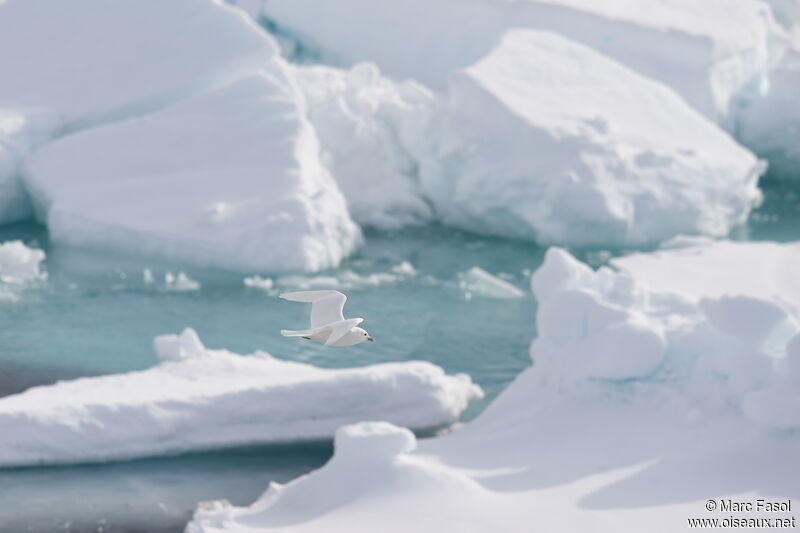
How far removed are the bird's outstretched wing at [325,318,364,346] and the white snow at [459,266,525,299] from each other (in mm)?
7865

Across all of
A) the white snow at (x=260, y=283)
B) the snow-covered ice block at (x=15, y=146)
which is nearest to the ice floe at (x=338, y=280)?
the white snow at (x=260, y=283)

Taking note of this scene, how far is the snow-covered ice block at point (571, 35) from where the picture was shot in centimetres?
1895

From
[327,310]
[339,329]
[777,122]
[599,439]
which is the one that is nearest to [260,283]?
[599,439]

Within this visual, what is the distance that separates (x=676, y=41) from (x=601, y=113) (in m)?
3.24

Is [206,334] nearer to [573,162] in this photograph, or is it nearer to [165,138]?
[165,138]

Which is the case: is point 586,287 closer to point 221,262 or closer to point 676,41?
point 221,262

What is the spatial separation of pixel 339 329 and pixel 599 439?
12.2 feet

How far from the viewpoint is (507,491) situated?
335 inches

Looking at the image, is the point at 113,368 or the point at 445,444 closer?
the point at 445,444

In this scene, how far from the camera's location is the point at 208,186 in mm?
14742

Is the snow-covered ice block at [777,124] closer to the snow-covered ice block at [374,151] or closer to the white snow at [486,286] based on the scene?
the snow-covered ice block at [374,151]

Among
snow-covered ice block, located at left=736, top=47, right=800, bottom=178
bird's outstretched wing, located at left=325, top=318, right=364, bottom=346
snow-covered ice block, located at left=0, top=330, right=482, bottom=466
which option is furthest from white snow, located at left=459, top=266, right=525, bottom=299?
bird's outstretched wing, located at left=325, top=318, right=364, bottom=346

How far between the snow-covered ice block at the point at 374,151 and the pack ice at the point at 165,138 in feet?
2.95

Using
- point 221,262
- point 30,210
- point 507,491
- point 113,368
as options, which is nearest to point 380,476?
point 507,491
